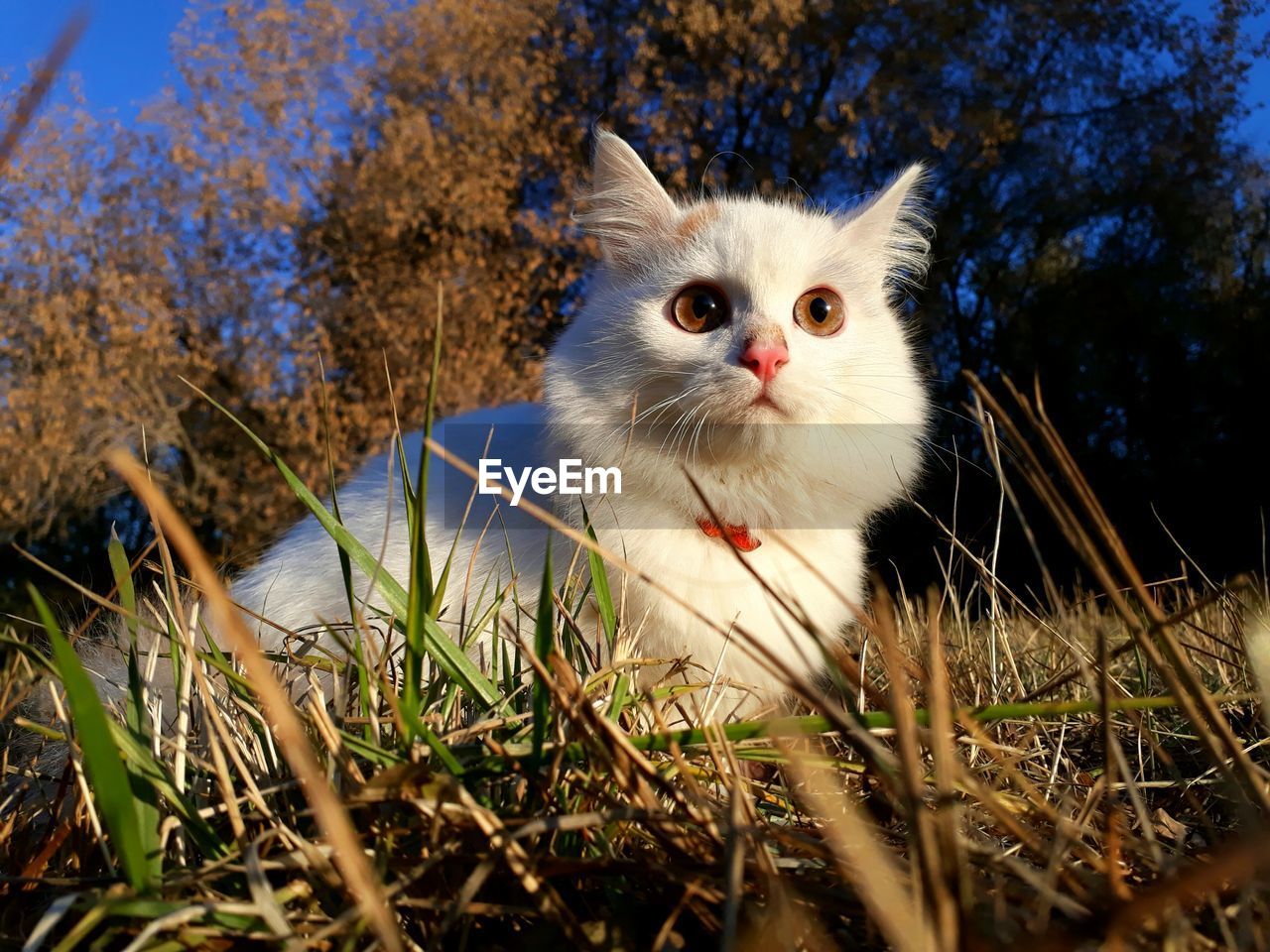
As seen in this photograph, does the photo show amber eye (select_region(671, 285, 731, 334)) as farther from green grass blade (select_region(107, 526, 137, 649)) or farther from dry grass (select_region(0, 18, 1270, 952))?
green grass blade (select_region(107, 526, 137, 649))

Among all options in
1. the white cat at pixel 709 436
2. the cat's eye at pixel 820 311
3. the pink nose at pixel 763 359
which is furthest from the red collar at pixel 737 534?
the cat's eye at pixel 820 311

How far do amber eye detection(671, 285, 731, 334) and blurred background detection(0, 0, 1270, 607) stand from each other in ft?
9.33

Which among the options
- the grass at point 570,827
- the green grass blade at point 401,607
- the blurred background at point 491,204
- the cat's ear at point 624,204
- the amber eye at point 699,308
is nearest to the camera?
the grass at point 570,827

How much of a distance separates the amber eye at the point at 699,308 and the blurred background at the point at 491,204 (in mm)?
2844

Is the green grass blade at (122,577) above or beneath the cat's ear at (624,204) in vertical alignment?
beneath

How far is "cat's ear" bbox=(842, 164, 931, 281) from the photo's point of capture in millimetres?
1553

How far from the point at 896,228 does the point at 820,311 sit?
1.76ft

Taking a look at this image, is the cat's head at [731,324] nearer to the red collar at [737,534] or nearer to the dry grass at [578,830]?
the red collar at [737,534]

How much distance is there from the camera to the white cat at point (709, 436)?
125cm

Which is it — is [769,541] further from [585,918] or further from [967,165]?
[967,165]

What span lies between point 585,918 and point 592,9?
578cm

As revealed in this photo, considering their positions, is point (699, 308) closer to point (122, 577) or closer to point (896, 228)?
point (896, 228)

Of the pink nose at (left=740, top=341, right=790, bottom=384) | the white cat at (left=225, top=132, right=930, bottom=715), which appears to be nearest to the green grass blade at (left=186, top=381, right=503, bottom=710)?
the white cat at (left=225, top=132, right=930, bottom=715)

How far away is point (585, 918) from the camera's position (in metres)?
0.59
